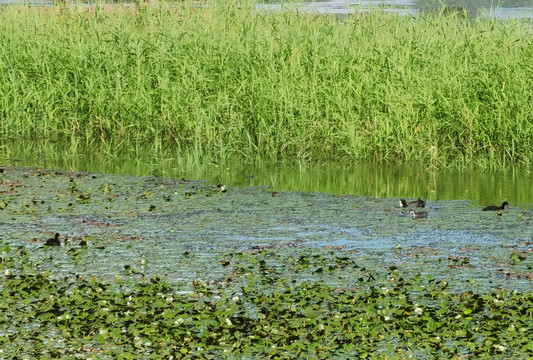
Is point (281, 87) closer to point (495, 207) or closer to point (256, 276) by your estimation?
point (495, 207)

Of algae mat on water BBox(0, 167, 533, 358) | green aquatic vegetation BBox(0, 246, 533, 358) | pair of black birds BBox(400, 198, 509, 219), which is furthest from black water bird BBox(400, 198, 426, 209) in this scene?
green aquatic vegetation BBox(0, 246, 533, 358)

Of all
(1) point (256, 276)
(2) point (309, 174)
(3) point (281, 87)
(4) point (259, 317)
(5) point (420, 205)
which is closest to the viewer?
(4) point (259, 317)

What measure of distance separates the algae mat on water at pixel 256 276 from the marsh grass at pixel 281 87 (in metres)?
2.15

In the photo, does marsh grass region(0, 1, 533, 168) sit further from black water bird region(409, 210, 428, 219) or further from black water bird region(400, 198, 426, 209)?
black water bird region(409, 210, 428, 219)

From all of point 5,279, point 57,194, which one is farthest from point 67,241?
point 57,194

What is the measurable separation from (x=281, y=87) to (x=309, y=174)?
67.4 inches

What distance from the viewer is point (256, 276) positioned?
23.6 ft

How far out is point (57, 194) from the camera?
10547mm

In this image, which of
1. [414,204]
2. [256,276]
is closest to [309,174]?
[414,204]

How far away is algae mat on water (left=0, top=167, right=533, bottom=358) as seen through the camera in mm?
5773

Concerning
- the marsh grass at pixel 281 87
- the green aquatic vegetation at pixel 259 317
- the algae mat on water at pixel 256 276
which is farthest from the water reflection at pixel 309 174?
the green aquatic vegetation at pixel 259 317

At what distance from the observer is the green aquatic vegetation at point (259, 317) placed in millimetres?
5645

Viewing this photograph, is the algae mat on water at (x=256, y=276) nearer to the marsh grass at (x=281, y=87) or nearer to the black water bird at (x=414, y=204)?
the black water bird at (x=414, y=204)

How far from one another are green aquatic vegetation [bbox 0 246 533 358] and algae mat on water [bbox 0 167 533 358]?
0.01 metres
